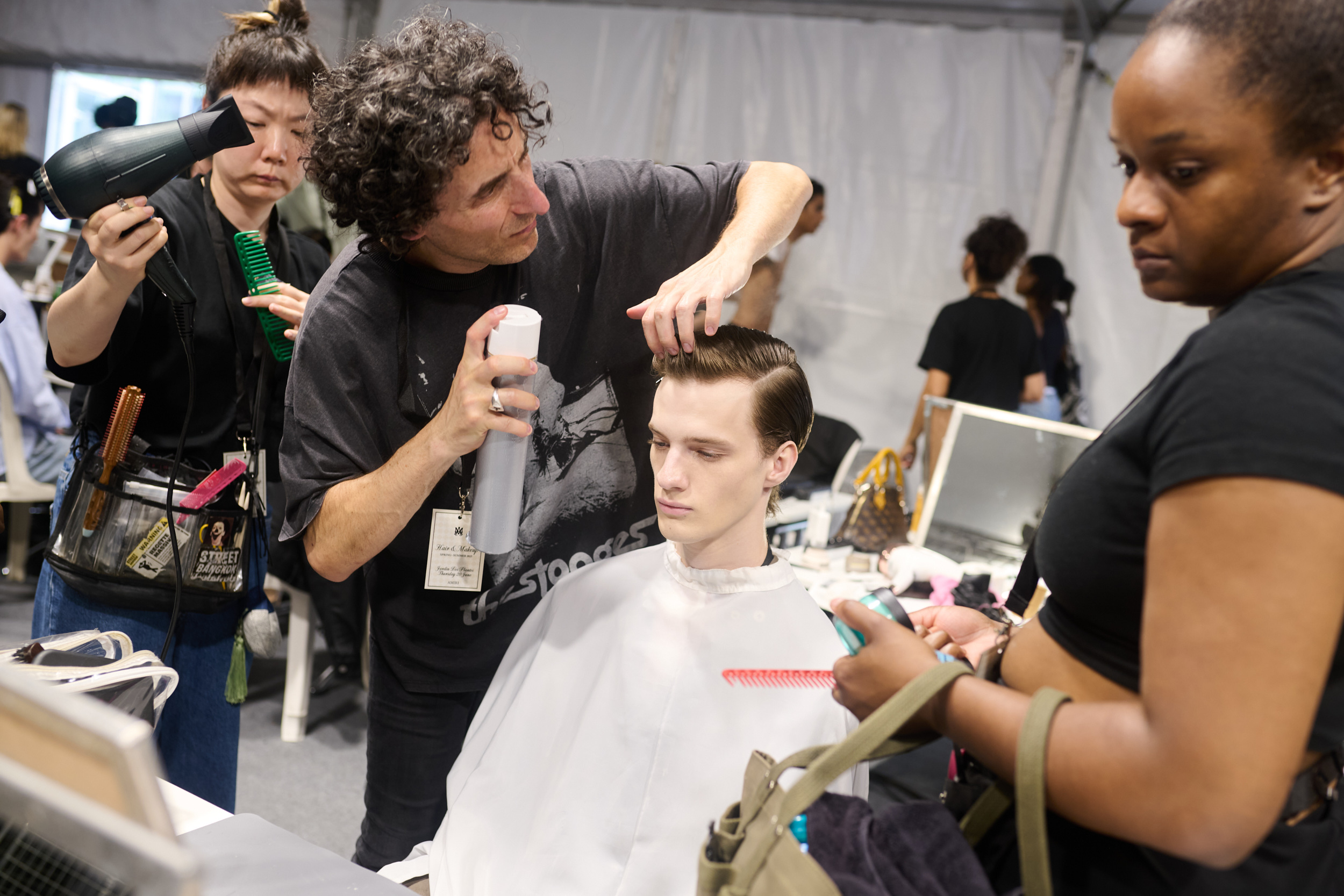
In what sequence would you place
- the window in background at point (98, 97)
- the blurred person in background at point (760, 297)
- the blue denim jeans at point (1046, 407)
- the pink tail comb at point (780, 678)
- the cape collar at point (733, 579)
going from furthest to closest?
the window in background at point (98, 97) → the blue denim jeans at point (1046, 407) → the blurred person in background at point (760, 297) → the cape collar at point (733, 579) → the pink tail comb at point (780, 678)

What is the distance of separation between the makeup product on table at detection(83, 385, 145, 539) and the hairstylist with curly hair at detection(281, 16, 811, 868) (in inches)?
15.2

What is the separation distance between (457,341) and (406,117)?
0.33 metres

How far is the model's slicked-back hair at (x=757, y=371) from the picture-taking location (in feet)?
4.99

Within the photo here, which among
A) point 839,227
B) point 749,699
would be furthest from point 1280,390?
point 839,227

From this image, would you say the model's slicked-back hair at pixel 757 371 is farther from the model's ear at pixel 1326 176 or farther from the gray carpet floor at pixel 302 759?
the gray carpet floor at pixel 302 759

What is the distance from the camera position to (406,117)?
1.25 metres

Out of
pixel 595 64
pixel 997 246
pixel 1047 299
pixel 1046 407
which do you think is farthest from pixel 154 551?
pixel 595 64

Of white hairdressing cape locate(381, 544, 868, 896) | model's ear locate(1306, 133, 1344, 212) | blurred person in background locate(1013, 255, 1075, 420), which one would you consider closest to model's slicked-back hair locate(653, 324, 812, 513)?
white hairdressing cape locate(381, 544, 868, 896)

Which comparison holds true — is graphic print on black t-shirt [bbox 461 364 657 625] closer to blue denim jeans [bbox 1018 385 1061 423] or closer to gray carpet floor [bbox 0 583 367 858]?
gray carpet floor [bbox 0 583 367 858]

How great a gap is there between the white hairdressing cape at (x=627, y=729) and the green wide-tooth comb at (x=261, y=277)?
2.18ft

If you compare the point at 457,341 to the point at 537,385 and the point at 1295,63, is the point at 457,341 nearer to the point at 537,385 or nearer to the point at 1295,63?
the point at 537,385

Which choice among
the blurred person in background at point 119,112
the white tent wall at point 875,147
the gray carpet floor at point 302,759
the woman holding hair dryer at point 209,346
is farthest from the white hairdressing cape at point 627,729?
the white tent wall at point 875,147

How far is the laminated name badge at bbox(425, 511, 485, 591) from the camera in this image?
1464 mm

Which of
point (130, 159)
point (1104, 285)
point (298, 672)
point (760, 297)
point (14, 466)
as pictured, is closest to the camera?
point (130, 159)
